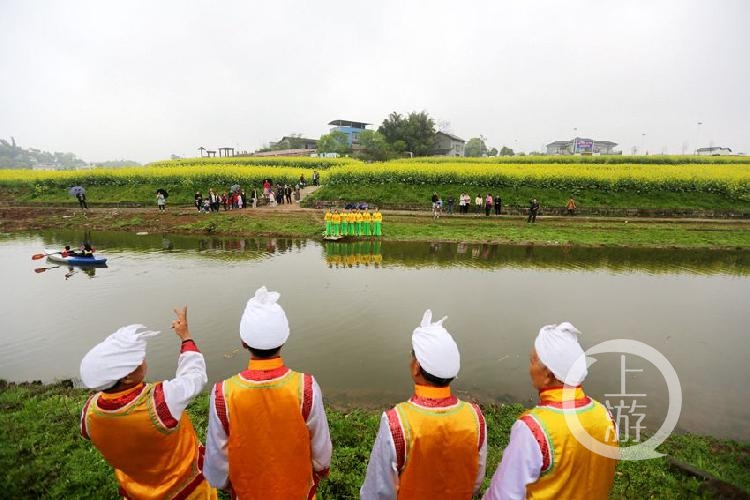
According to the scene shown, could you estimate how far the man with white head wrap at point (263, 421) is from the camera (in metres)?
2.22

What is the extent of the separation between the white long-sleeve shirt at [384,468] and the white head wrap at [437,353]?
0.35m

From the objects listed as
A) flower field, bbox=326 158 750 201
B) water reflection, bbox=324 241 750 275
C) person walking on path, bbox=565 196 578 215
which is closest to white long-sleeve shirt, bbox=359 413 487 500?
water reflection, bbox=324 241 750 275

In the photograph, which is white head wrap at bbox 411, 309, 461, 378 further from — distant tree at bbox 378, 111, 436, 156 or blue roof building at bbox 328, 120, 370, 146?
blue roof building at bbox 328, 120, 370, 146

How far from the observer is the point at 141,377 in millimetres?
2352

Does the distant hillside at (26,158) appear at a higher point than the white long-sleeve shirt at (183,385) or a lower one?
higher

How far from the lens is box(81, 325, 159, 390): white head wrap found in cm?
217

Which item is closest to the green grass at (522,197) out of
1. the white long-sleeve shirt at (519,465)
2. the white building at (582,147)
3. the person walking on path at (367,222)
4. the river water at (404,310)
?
the person walking on path at (367,222)

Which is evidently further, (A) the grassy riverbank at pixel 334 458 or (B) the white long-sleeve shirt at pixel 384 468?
(A) the grassy riverbank at pixel 334 458

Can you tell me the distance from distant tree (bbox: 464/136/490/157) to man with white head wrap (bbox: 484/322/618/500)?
8968 centimetres

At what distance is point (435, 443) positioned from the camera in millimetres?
2035

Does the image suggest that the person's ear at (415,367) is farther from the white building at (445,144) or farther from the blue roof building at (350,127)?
the blue roof building at (350,127)

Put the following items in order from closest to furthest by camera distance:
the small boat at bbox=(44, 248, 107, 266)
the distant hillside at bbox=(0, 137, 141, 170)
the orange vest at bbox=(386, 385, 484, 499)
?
the orange vest at bbox=(386, 385, 484, 499), the small boat at bbox=(44, 248, 107, 266), the distant hillside at bbox=(0, 137, 141, 170)

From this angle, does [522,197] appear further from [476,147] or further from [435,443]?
[476,147]

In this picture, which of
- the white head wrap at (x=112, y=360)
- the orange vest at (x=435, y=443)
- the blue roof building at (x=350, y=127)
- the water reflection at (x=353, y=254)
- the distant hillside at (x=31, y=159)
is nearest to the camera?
the orange vest at (x=435, y=443)
